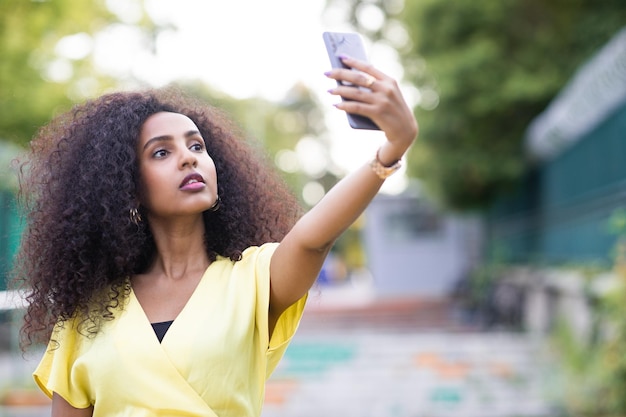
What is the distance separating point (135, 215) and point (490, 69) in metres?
13.1

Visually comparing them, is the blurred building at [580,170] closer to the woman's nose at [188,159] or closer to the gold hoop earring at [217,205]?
the gold hoop earring at [217,205]

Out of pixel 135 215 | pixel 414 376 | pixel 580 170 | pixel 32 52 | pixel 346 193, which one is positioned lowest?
pixel 346 193

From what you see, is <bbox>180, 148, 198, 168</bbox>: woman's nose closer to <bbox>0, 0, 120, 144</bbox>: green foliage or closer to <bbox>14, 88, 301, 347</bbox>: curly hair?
<bbox>14, 88, 301, 347</bbox>: curly hair

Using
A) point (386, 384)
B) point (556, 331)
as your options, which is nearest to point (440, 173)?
point (556, 331)

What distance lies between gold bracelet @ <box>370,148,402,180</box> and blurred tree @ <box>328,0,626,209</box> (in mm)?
12793

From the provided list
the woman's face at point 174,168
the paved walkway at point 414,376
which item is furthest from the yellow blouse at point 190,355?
the paved walkway at point 414,376

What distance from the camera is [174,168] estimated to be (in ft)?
7.22

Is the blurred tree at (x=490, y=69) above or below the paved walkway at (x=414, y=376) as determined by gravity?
above

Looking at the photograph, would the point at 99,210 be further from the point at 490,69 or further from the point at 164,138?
the point at 490,69

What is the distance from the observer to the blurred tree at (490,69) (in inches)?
569

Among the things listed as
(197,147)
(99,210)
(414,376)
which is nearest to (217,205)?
(197,147)

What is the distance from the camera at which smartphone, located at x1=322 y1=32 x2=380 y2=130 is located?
1.79 metres

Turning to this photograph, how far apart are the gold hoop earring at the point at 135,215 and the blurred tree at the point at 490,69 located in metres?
12.6

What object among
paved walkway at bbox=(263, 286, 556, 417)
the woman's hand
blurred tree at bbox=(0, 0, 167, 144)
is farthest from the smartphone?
blurred tree at bbox=(0, 0, 167, 144)
